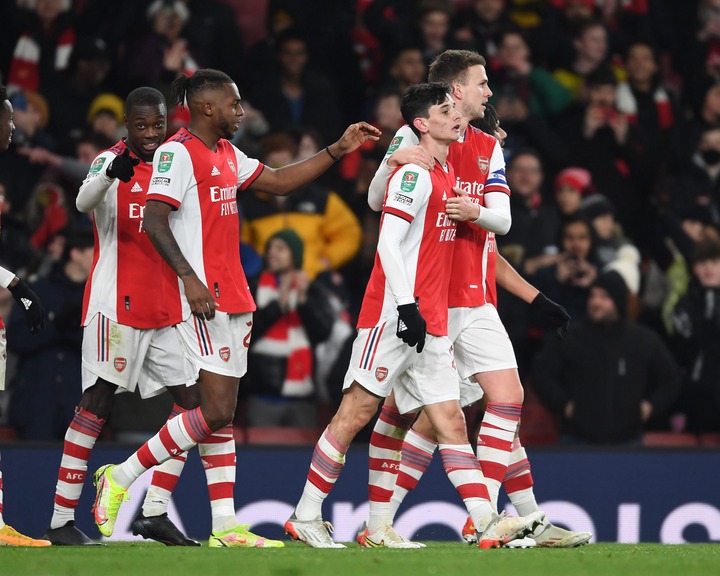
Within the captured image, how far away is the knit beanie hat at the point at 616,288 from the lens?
34.6 feet

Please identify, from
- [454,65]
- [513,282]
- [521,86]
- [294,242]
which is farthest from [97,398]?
[521,86]

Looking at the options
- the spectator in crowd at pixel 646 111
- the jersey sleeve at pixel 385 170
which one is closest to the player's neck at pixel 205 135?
the jersey sleeve at pixel 385 170

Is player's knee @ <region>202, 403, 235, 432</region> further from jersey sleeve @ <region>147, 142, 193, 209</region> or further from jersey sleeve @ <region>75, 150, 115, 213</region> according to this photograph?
jersey sleeve @ <region>75, 150, 115, 213</region>

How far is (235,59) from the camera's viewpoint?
1320cm

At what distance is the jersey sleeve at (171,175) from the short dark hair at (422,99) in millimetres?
1168

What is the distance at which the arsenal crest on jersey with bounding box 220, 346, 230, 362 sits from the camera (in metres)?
7.57

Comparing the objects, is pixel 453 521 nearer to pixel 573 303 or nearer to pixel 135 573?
pixel 573 303

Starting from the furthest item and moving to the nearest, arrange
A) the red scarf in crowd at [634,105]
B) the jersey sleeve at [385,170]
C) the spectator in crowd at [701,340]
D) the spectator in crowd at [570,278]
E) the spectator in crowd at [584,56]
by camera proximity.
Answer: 1. the spectator in crowd at [584,56]
2. the red scarf in crowd at [634,105]
3. the spectator in crowd at [570,278]
4. the spectator in crowd at [701,340]
5. the jersey sleeve at [385,170]

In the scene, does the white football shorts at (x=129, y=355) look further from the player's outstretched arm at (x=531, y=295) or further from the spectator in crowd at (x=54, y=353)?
the spectator in crowd at (x=54, y=353)

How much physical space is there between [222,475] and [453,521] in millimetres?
2831

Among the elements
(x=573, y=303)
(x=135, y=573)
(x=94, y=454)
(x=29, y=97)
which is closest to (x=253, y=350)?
(x=94, y=454)

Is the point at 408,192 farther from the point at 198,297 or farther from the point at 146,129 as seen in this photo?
the point at 146,129

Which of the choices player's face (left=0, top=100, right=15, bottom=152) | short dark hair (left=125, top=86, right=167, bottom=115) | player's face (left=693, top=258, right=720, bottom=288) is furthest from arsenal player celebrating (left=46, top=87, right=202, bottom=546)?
player's face (left=693, top=258, right=720, bottom=288)

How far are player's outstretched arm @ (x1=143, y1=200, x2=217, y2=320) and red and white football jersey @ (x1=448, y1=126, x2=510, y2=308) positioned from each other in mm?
1315
